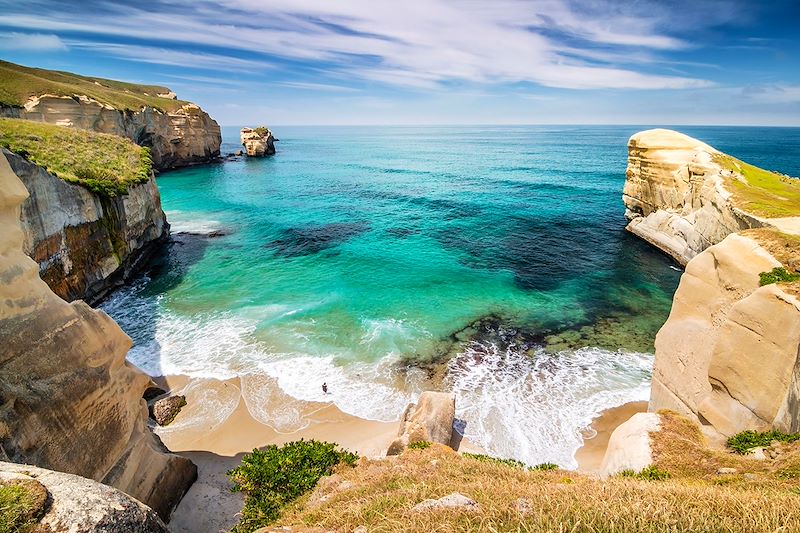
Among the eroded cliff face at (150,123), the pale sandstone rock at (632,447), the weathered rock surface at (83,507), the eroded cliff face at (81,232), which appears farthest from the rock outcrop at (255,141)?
the weathered rock surface at (83,507)

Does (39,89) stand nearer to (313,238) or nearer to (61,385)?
(313,238)

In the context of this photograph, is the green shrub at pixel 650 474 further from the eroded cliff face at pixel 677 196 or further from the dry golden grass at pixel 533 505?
the eroded cliff face at pixel 677 196

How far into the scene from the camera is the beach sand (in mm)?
14012

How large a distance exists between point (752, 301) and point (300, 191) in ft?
195

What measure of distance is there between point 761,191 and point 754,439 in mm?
23304

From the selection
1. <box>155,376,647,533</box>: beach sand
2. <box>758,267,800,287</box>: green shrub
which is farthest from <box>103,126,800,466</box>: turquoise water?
<box>758,267,800,287</box>: green shrub

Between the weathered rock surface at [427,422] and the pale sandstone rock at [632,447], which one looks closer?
the pale sandstone rock at [632,447]

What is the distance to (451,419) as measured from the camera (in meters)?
15.3

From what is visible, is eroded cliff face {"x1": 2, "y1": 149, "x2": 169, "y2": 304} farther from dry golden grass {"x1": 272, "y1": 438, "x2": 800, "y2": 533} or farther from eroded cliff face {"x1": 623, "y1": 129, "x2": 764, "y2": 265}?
eroded cliff face {"x1": 623, "y1": 129, "x2": 764, "y2": 265}

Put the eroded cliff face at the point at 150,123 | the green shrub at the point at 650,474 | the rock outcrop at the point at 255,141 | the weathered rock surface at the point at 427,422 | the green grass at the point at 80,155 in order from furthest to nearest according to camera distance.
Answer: the rock outcrop at the point at 255,141, the eroded cliff face at the point at 150,123, the green grass at the point at 80,155, the weathered rock surface at the point at 427,422, the green shrub at the point at 650,474

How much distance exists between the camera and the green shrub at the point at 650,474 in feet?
33.4

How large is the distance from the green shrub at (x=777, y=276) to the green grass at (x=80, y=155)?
32.9 m

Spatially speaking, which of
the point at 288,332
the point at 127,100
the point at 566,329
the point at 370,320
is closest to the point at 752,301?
the point at 566,329

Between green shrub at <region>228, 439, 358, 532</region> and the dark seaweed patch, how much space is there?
25032mm
